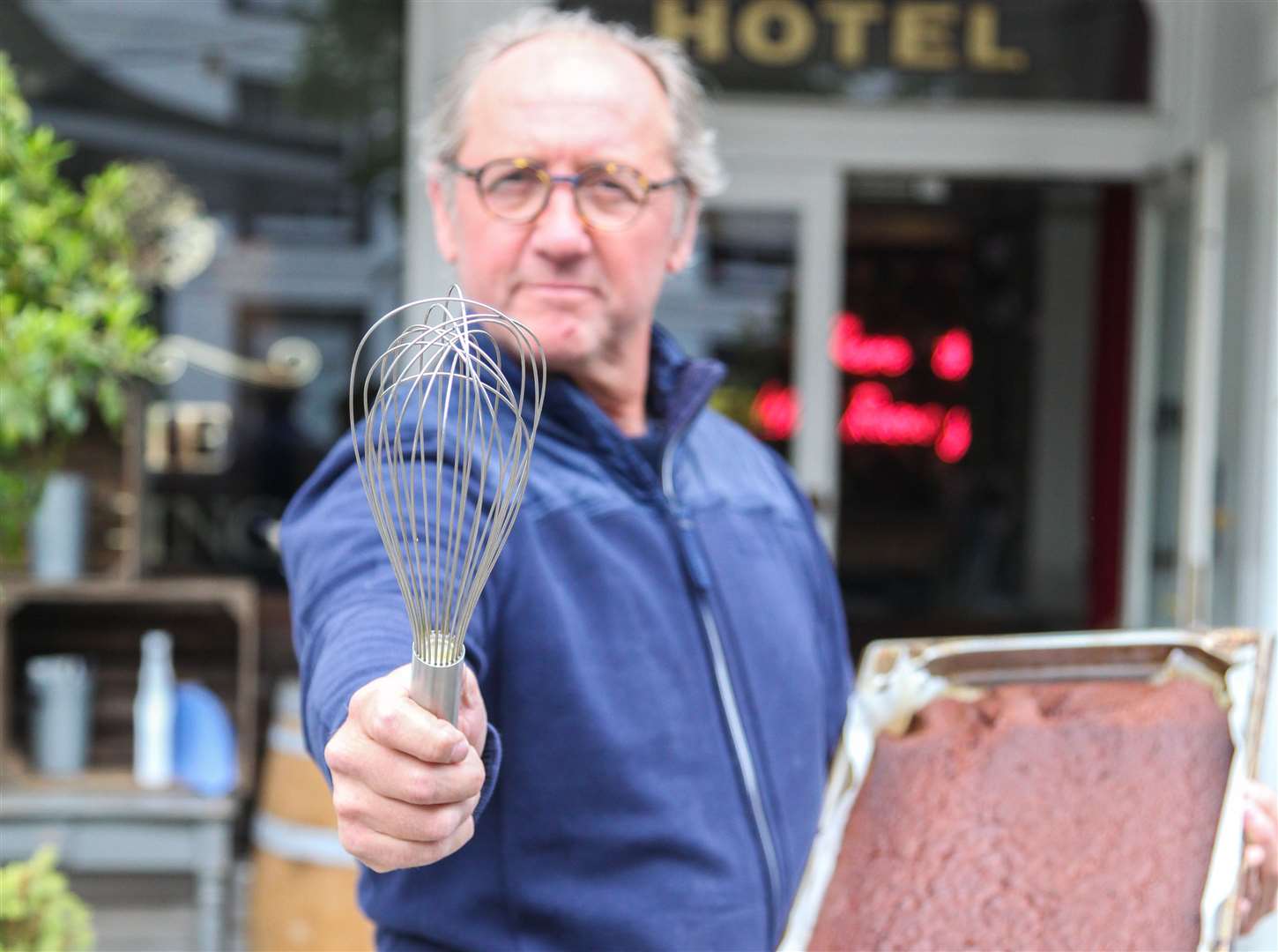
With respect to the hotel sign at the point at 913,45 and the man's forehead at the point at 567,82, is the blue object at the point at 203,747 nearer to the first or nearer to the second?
the hotel sign at the point at 913,45

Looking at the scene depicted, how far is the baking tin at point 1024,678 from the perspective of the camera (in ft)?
3.25

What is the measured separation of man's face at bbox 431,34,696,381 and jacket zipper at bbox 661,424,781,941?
209 millimetres

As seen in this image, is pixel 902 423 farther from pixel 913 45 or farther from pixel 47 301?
pixel 47 301

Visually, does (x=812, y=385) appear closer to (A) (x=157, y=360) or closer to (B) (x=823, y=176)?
(B) (x=823, y=176)

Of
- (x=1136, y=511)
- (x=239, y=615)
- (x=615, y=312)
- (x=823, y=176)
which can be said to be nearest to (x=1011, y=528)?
(x=1136, y=511)

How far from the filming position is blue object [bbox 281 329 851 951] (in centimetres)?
112

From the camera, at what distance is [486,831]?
114 cm

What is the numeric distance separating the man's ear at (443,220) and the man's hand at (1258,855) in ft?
2.80

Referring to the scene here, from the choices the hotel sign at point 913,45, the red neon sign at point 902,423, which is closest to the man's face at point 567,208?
the hotel sign at point 913,45

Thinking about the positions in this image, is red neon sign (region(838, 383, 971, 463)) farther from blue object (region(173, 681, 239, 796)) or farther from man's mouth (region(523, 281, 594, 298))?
man's mouth (region(523, 281, 594, 298))

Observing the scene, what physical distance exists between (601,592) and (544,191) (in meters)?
0.35

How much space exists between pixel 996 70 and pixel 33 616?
3327 millimetres

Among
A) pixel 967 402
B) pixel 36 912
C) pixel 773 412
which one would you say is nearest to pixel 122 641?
pixel 36 912

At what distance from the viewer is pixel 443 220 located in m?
1.42
